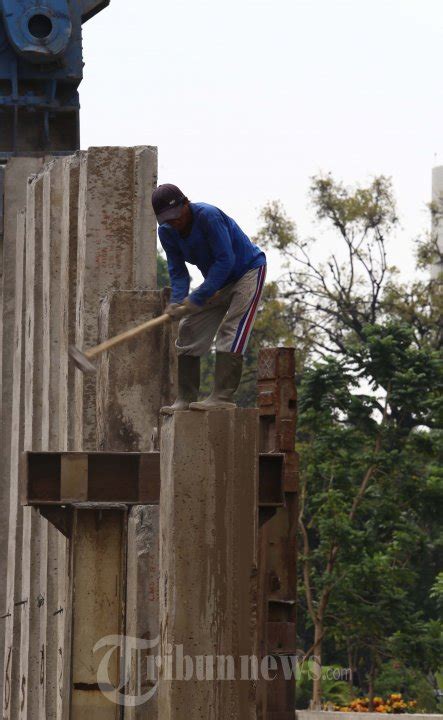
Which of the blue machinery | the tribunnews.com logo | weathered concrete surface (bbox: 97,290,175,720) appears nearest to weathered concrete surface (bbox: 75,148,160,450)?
weathered concrete surface (bbox: 97,290,175,720)

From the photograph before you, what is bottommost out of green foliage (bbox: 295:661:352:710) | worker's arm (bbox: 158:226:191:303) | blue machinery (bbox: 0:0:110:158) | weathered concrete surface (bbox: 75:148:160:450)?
green foliage (bbox: 295:661:352:710)

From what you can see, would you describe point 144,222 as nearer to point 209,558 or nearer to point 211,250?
point 211,250

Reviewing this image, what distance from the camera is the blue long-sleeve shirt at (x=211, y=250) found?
28.9 ft

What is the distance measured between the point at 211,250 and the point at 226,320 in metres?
0.37

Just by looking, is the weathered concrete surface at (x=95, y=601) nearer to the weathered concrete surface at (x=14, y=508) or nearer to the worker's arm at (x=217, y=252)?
the worker's arm at (x=217, y=252)

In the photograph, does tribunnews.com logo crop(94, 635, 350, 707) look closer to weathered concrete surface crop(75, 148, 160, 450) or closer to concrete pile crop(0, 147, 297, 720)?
concrete pile crop(0, 147, 297, 720)

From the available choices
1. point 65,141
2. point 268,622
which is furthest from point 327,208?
point 268,622

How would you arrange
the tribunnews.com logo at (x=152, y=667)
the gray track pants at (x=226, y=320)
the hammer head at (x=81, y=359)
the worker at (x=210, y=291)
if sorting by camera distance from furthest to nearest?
the hammer head at (x=81, y=359) < the gray track pants at (x=226, y=320) < the worker at (x=210, y=291) < the tribunnews.com logo at (x=152, y=667)

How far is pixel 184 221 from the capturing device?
884 centimetres

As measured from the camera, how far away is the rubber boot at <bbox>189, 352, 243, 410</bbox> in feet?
28.4

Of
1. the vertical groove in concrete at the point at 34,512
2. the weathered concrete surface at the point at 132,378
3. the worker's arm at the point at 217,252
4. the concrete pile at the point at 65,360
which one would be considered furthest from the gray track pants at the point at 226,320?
the vertical groove in concrete at the point at 34,512

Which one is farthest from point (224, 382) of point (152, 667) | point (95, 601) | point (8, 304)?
point (8, 304)

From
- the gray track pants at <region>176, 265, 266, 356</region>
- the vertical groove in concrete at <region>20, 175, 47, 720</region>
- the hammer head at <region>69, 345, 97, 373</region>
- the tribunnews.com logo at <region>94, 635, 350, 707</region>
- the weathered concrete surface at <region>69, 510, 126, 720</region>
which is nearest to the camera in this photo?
the tribunnews.com logo at <region>94, 635, 350, 707</region>

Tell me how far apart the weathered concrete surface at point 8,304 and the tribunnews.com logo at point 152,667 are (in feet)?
13.5
